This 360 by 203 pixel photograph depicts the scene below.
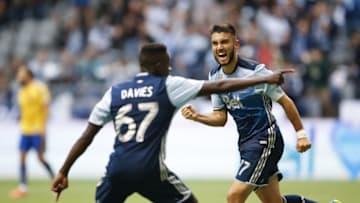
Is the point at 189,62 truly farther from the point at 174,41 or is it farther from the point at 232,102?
the point at 232,102

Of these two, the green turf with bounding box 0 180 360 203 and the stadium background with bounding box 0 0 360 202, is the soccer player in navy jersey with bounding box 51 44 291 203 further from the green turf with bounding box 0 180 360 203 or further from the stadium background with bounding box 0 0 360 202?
the stadium background with bounding box 0 0 360 202

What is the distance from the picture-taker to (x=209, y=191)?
51.8 ft

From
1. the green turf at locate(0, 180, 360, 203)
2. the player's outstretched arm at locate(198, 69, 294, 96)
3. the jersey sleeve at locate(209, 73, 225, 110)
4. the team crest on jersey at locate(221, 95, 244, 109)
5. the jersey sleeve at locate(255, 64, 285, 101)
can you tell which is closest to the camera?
the player's outstretched arm at locate(198, 69, 294, 96)

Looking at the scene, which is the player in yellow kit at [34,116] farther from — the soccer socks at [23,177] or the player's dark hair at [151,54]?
the player's dark hair at [151,54]

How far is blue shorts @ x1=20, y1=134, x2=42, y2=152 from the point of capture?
16719 millimetres

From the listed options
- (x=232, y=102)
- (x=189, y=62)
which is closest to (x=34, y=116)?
(x=189, y=62)

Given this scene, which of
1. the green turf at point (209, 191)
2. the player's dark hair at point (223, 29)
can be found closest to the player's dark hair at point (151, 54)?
the player's dark hair at point (223, 29)

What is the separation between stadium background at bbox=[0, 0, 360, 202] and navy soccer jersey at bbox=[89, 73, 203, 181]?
9.20 m

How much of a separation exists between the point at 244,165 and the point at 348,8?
13.3 m

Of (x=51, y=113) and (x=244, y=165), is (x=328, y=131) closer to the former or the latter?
(x=51, y=113)

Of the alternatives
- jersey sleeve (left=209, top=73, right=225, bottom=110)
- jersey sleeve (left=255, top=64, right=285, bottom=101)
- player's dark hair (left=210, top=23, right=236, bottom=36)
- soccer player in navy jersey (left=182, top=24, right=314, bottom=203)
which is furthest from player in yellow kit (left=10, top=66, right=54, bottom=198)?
jersey sleeve (left=255, top=64, right=285, bottom=101)

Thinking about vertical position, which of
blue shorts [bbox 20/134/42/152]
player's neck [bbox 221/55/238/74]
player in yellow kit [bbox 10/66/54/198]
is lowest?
blue shorts [bbox 20/134/42/152]

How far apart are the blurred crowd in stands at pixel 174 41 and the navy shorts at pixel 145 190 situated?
1211 cm

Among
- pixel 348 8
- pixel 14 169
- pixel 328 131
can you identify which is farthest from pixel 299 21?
pixel 14 169
